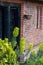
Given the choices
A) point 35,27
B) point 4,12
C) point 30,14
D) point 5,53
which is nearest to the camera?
point 5,53

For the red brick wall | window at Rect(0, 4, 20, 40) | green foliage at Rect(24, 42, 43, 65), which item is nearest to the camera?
green foliage at Rect(24, 42, 43, 65)

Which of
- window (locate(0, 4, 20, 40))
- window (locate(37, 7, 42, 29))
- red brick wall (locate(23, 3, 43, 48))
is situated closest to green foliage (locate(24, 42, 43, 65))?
window (locate(0, 4, 20, 40))

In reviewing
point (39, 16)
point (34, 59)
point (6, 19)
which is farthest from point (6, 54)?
point (39, 16)

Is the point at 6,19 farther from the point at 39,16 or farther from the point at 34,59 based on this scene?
the point at 34,59

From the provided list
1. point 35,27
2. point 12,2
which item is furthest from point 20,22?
point 35,27

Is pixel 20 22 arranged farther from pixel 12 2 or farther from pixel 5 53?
pixel 5 53

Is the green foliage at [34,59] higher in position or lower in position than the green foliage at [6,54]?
lower

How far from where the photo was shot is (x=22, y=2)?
10.3 meters

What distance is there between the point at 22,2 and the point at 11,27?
0.92m

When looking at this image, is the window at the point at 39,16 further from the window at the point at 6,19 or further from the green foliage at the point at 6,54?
the green foliage at the point at 6,54

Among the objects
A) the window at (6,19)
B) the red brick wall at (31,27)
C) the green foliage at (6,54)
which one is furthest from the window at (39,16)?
the green foliage at (6,54)

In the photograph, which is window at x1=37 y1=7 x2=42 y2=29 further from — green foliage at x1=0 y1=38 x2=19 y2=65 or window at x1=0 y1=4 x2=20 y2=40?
green foliage at x1=0 y1=38 x2=19 y2=65

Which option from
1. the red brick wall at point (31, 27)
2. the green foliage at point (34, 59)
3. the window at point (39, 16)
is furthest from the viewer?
the window at point (39, 16)

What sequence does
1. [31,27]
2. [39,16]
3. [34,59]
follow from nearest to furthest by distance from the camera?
[34,59]
[31,27]
[39,16]
